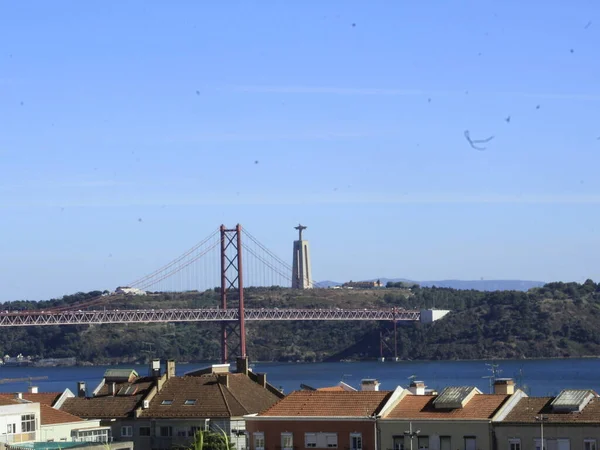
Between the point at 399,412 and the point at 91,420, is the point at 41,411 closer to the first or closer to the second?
the point at 91,420

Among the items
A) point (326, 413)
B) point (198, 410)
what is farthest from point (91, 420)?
point (326, 413)

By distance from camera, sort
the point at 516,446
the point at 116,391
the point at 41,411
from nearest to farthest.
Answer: the point at 516,446 < the point at 41,411 < the point at 116,391

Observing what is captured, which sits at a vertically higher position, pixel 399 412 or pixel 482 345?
pixel 482 345

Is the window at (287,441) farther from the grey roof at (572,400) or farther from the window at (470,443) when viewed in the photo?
the grey roof at (572,400)

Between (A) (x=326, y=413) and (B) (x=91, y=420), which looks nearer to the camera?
(A) (x=326, y=413)

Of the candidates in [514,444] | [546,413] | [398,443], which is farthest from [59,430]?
[546,413]

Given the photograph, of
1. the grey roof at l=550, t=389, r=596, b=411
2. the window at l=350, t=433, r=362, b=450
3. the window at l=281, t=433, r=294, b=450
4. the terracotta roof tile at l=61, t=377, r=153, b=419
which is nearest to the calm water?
the terracotta roof tile at l=61, t=377, r=153, b=419

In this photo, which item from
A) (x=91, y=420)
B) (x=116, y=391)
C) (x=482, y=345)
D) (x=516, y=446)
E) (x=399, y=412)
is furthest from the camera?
(x=482, y=345)
